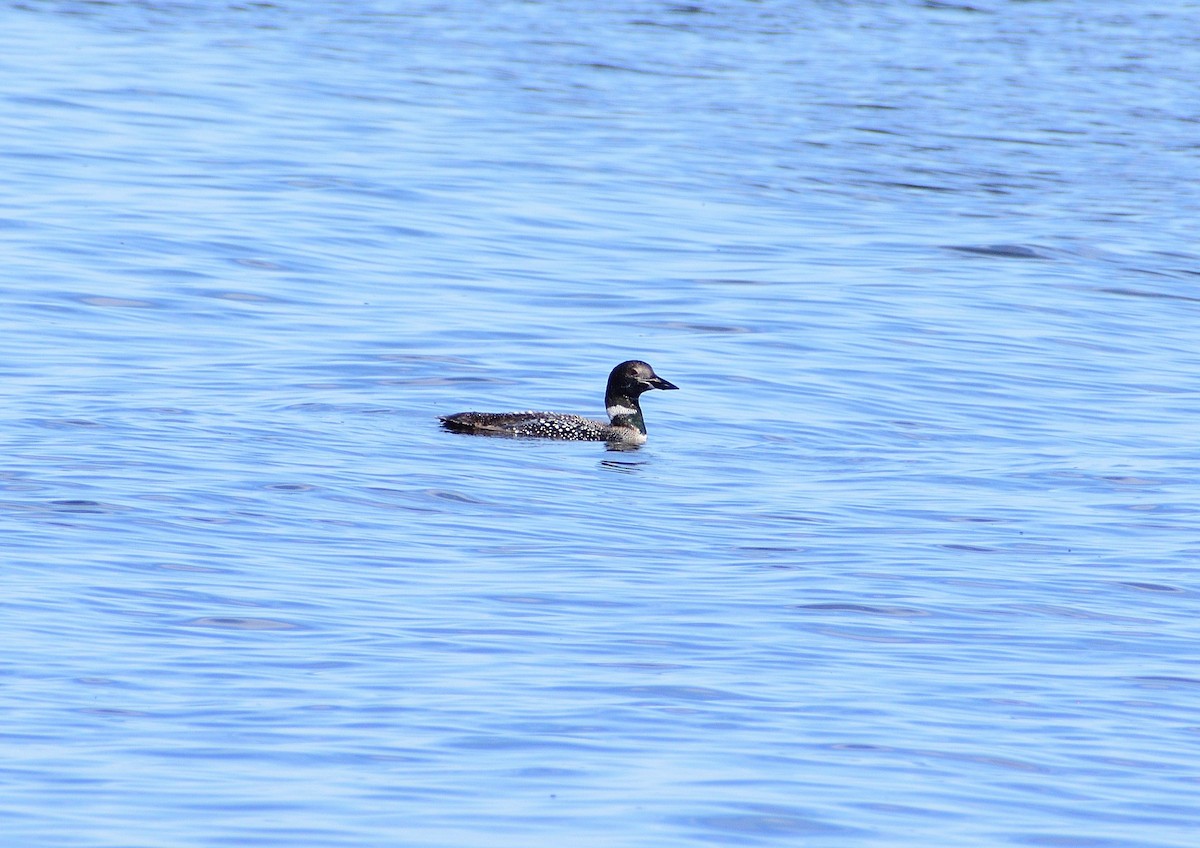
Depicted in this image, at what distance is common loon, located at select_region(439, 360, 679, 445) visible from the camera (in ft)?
Result: 51.4

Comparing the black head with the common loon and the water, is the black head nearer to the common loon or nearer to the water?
the common loon

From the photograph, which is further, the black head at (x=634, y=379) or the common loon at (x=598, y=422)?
the black head at (x=634, y=379)

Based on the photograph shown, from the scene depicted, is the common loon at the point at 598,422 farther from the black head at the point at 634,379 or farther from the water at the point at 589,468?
the water at the point at 589,468

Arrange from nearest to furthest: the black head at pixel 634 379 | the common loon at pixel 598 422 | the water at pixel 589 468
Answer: the water at pixel 589 468 < the common loon at pixel 598 422 < the black head at pixel 634 379

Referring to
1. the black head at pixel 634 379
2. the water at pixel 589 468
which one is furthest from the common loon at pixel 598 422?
the water at pixel 589 468

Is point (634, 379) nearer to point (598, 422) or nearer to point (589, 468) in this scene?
point (598, 422)

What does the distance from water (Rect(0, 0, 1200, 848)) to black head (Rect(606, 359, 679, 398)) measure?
1.33 feet

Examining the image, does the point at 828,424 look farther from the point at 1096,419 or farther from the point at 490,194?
the point at 490,194

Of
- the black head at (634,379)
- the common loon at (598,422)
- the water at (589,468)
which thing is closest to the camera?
the water at (589,468)

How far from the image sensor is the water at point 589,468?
8.55m

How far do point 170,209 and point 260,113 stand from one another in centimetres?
762

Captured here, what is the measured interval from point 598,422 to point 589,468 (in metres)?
1.51

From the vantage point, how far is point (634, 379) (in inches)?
658

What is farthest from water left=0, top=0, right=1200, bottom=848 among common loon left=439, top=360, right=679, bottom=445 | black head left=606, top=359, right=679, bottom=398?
black head left=606, top=359, right=679, bottom=398
